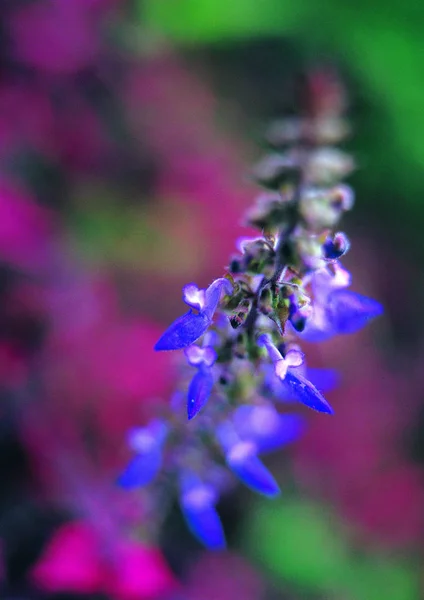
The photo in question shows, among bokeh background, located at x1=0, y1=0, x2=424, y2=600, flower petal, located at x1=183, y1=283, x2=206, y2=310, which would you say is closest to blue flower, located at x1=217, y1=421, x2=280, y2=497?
bokeh background, located at x1=0, y1=0, x2=424, y2=600

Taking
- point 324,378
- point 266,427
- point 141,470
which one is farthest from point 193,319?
point 266,427

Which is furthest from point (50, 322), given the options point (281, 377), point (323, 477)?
point (281, 377)

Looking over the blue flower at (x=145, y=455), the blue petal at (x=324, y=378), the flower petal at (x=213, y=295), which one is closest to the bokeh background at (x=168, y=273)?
the blue flower at (x=145, y=455)

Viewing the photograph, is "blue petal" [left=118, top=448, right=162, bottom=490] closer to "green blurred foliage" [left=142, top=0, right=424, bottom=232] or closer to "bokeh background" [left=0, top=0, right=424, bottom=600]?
"bokeh background" [left=0, top=0, right=424, bottom=600]

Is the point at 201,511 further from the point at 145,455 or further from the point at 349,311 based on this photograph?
the point at 349,311

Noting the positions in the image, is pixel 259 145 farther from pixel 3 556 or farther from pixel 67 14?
pixel 3 556

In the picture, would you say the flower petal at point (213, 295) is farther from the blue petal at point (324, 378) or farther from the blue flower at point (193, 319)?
the blue petal at point (324, 378)
